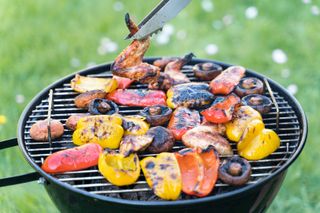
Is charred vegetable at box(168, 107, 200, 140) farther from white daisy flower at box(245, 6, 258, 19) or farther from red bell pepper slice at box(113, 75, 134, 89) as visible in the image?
white daisy flower at box(245, 6, 258, 19)

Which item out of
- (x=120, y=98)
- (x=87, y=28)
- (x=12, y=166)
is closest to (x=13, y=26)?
(x=87, y=28)

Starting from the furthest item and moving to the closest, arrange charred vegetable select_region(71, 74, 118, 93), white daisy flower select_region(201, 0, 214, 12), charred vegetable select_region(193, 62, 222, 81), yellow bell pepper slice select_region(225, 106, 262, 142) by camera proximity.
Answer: white daisy flower select_region(201, 0, 214, 12), charred vegetable select_region(193, 62, 222, 81), charred vegetable select_region(71, 74, 118, 93), yellow bell pepper slice select_region(225, 106, 262, 142)

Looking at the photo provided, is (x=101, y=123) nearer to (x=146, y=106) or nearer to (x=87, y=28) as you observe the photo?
(x=146, y=106)

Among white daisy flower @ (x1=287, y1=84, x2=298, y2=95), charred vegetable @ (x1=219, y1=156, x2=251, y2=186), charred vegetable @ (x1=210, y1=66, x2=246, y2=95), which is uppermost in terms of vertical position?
charred vegetable @ (x1=210, y1=66, x2=246, y2=95)

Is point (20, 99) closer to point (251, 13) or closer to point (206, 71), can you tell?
point (206, 71)

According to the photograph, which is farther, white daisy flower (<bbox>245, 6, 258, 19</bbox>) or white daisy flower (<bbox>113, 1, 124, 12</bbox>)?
white daisy flower (<bbox>113, 1, 124, 12</bbox>)

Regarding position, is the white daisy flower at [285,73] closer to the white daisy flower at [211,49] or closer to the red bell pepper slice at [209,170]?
the white daisy flower at [211,49]

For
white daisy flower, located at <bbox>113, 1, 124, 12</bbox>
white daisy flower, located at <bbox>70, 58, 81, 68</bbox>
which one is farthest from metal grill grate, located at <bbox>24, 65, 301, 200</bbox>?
white daisy flower, located at <bbox>113, 1, 124, 12</bbox>
